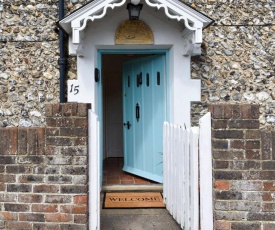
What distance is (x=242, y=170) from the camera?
2.71 meters

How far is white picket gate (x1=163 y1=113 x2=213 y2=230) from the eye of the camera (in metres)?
2.76

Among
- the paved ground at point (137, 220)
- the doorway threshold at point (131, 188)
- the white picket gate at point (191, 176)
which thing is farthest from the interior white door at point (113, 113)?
the white picket gate at point (191, 176)

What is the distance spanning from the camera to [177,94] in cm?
471

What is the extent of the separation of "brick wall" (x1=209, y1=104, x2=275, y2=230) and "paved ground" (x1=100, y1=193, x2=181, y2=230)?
Result: 36.9 inches

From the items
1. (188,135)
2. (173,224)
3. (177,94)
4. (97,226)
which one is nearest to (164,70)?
(177,94)

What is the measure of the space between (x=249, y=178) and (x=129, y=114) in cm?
335

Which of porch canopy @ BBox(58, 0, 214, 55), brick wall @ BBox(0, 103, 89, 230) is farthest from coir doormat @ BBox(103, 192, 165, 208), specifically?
porch canopy @ BBox(58, 0, 214, 55)

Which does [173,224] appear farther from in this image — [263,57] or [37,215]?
[263,57]

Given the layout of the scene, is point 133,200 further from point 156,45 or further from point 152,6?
point 152,6

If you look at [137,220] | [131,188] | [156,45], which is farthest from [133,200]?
[156,45]

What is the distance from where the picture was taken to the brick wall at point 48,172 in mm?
2822

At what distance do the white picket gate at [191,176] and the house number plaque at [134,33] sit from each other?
1.68 meters

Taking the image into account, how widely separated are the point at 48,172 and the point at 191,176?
143 centimetres

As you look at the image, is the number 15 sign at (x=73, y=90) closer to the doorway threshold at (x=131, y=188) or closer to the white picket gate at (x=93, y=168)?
the doorway threshold at (x=131, y=188)
